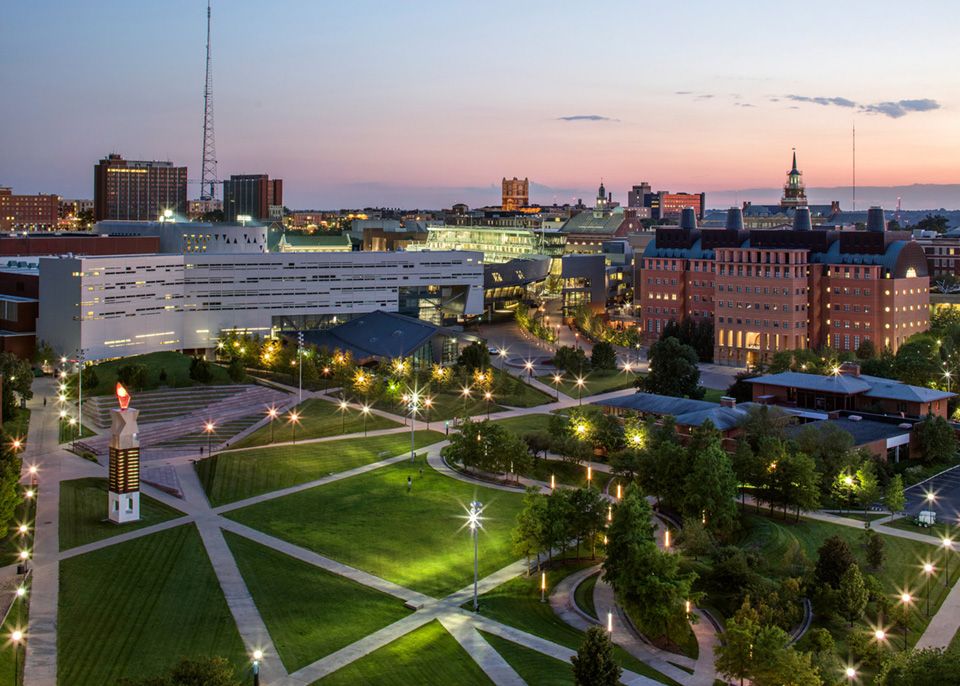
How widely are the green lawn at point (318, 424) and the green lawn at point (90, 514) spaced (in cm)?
1311

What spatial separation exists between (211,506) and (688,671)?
28366 mm

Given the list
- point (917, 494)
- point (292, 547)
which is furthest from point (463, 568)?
point (917, 494)

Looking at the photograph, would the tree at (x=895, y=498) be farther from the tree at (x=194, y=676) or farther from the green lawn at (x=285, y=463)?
the tree at (x=194, y=676)

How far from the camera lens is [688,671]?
35.7 m

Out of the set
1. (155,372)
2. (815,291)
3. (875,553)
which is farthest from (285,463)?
(815,291)

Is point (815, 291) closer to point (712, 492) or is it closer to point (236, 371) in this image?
point (236, 371)

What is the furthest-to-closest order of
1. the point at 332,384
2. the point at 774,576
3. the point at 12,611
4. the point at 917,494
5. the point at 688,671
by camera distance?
the point at 332,384 → the point at 917,494 → the point at 774,576 → the point at 12,611 → the point at 688,671

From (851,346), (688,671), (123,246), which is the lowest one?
(688,671)

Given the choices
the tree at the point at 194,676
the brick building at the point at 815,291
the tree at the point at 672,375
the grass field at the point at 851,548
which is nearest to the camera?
the tree at the point at 194,676

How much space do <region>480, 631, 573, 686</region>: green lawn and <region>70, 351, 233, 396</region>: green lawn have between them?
50698 millimetres

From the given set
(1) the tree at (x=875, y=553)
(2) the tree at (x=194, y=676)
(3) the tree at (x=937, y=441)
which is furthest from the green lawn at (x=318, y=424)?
(2) the tree at (x=194, y=676)

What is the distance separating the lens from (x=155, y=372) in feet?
279

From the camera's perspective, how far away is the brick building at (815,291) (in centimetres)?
10344

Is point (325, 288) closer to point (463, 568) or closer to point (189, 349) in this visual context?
point (189, 349)
